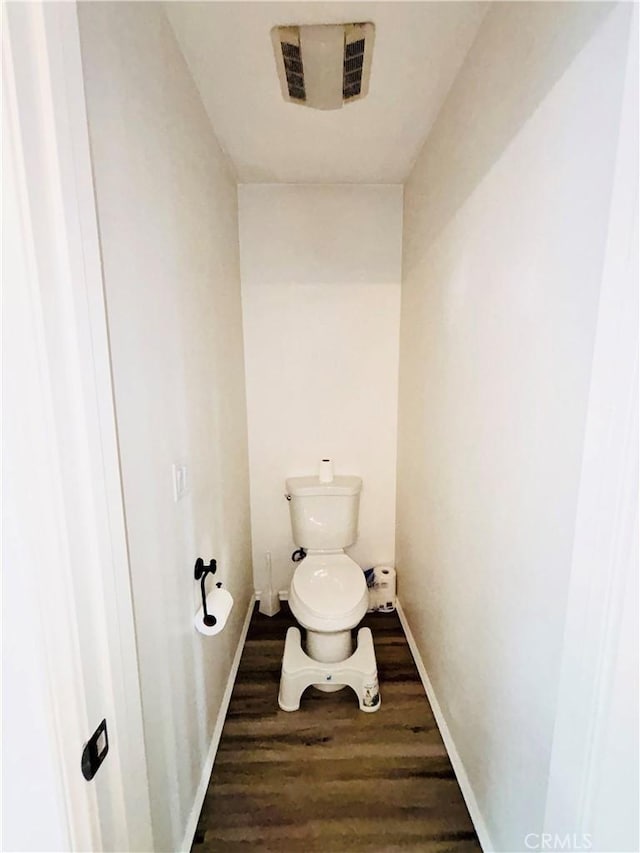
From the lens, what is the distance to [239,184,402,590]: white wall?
2236mm

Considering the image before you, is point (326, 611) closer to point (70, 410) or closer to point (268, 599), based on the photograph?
point (268, 599)

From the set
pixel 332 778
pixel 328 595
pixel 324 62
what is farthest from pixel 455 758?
pixel 324 62

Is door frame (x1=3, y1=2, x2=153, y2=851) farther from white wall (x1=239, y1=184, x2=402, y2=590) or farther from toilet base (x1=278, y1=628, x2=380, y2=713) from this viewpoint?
white wall (x1=239, y1=184, x2=402, y2=590)

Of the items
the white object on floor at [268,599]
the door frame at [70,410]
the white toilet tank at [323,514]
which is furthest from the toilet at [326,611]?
the door frame at [70,410]

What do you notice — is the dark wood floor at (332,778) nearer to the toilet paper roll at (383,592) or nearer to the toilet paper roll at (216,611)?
the toilet paper roll at (383,592)

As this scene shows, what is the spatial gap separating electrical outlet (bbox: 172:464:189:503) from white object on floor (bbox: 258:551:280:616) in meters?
1.41

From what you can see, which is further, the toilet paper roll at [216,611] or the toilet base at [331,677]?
the toilet base at [331,677]

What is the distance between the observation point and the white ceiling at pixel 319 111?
1.11m

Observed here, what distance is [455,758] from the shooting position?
4.94 ft

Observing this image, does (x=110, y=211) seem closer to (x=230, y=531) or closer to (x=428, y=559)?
(x=230, y=531)

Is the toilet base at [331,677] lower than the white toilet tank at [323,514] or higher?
lower

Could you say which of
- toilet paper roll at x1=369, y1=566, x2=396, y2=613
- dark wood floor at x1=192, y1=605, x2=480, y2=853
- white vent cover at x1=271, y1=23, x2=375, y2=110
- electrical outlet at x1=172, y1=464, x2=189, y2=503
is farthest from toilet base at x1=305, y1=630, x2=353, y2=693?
white vent cover at x1=271, y1=23, x2=375, y2=110

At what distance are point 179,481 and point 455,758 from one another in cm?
143

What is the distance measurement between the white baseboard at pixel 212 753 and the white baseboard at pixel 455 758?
89cm
